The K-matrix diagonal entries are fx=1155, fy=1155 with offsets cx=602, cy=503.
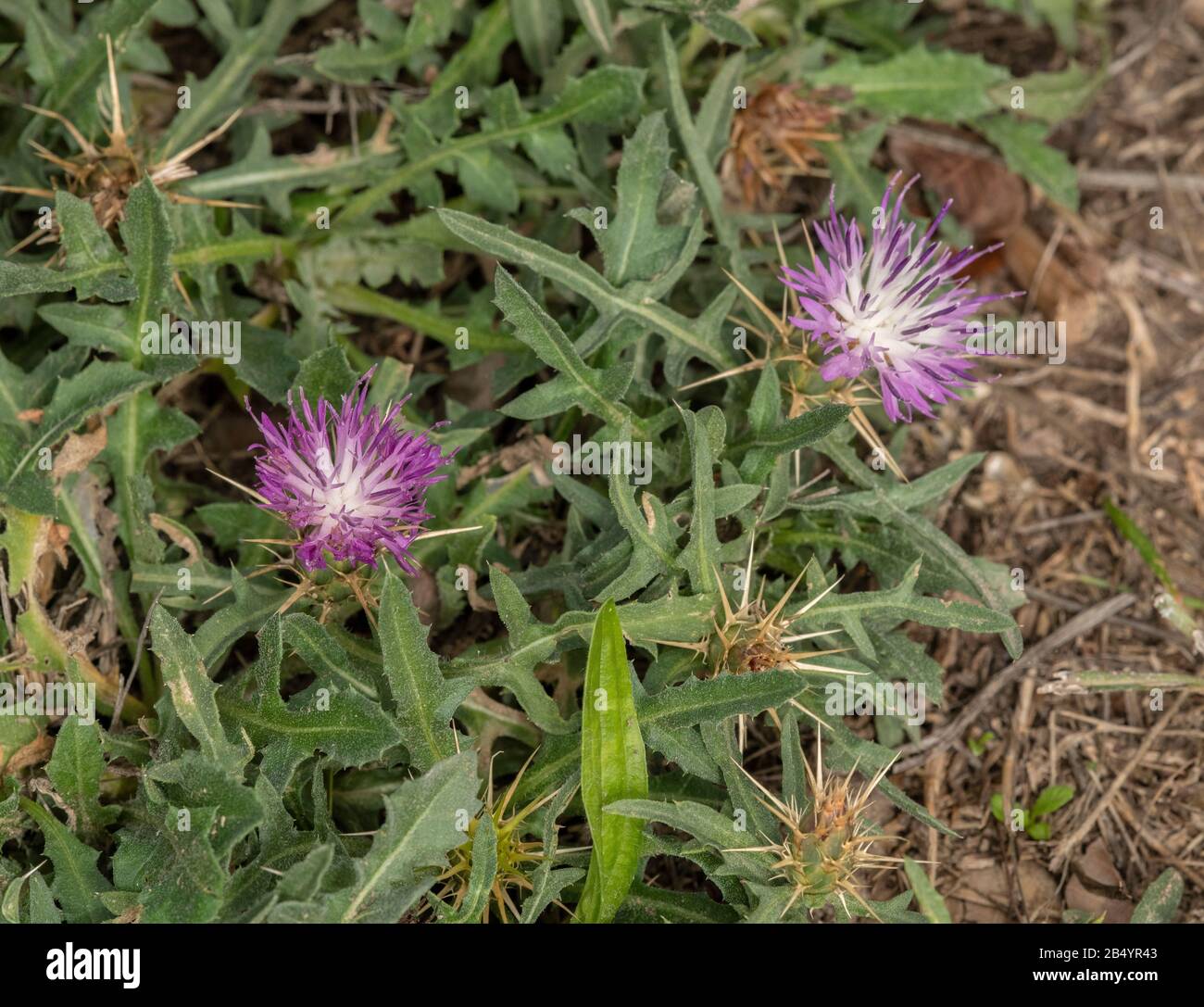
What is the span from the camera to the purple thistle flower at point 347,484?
2971mm

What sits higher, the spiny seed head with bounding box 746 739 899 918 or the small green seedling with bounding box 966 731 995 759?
the small green seedling with bounding box 966 731 995 759

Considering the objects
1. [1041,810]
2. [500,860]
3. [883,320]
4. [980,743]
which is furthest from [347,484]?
[1041,810]

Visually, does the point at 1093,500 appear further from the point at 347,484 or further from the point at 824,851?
the point at 347,484

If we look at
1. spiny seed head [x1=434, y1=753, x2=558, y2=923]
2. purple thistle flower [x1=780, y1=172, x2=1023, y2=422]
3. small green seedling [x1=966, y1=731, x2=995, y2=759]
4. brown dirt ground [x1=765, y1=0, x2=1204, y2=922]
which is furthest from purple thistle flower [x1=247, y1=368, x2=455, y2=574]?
small green seedling [x1=966, y1=731, x2=995, y2=759]

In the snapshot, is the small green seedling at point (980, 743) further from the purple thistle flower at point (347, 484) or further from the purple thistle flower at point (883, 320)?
the purple thistle flower at point (347, 484)

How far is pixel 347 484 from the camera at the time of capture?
9.84 feet

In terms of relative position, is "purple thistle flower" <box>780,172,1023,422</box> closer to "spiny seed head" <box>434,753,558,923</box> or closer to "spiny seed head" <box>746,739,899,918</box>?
"spiny seed head" <box>746,739,899,918</box>

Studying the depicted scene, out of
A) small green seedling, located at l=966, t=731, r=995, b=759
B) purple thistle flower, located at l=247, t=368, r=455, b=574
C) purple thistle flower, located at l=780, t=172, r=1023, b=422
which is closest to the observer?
purple thistle flower, located at l=247, t=368, r=455, b=574

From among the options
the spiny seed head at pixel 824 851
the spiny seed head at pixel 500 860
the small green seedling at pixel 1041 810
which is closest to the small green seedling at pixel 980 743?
the small green seedling at pixel 1041 810

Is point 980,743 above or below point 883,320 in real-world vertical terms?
below

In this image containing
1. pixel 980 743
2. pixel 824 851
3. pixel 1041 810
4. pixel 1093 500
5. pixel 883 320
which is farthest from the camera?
pixel 1093 500

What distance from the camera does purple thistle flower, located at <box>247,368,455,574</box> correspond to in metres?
2.97
